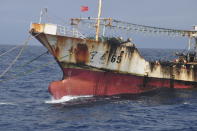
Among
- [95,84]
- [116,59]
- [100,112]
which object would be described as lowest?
[100,112]

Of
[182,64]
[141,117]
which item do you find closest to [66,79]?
[141,117]

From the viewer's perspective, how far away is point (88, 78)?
109 feet

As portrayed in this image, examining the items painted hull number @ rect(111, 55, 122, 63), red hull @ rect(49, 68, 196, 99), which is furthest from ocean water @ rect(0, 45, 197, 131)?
painted hull number @ rect(111, 55, 122, 63)

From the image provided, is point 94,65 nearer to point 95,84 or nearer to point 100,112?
point 95,84

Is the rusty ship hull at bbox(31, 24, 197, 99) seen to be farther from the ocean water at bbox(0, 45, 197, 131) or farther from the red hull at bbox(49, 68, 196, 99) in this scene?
the ocean water at bbox(0, 45, 197, 131)

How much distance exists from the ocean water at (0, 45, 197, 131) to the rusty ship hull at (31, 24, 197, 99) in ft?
3.04

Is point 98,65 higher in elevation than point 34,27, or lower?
lower

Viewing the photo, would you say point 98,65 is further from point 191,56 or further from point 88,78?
point 191,56

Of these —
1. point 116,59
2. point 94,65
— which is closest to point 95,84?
point 94,65

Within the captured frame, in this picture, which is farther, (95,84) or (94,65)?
(95,84)

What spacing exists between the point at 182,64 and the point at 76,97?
11.5 m

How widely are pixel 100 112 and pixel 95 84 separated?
17.8ft

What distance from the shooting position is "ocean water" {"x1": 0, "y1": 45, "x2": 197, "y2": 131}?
25094 mm

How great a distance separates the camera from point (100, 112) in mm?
28531
